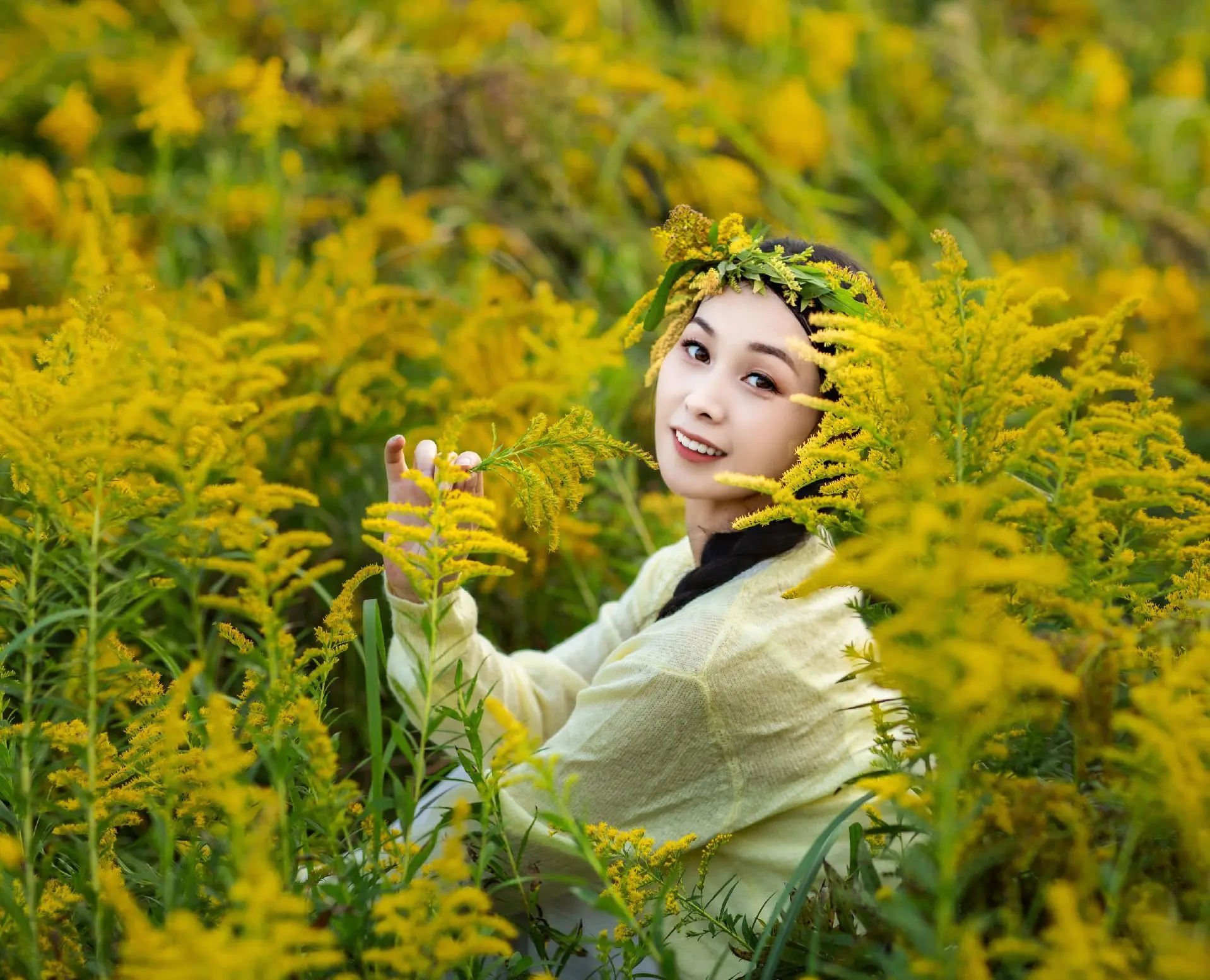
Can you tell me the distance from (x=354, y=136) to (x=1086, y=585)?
131 inches

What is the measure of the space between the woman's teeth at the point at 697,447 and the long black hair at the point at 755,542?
0.38 ft

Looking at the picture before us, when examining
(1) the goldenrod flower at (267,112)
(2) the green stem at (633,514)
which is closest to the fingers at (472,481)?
(2) the green stem at (633,514)

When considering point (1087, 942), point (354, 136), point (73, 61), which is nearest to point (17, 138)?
point (73, 61)

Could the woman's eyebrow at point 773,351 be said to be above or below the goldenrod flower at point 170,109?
below

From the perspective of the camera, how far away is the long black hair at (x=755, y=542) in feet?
5.17

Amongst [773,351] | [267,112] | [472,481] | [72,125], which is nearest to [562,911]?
[472,481]

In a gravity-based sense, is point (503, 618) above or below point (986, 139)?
below

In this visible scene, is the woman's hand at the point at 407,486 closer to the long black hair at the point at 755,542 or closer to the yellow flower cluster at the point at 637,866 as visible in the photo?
the long black hair at the point at 755,542

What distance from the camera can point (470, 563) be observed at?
1210mm

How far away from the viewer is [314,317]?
2.38 meters

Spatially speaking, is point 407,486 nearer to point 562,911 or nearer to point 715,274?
point 715,274

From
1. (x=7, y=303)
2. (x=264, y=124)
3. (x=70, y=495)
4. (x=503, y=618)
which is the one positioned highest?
(x=264, y=124)

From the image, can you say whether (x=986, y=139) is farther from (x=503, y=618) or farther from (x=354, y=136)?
(x=503, y=618)

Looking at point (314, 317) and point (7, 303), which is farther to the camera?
point (7, 303)
